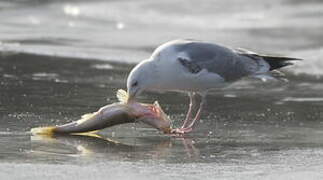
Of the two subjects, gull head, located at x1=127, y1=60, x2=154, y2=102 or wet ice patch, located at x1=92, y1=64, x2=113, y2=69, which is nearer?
gull head, located at x1=127, y1=60, x2=154, y2=102

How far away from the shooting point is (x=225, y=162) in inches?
249

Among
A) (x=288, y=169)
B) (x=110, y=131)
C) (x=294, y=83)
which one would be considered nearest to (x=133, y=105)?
(x=110, y=131)

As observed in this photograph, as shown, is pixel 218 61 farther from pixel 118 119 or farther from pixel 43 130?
pixel 43 130

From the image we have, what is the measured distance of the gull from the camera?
24.7ft

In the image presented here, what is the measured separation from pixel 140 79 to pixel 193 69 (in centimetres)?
52

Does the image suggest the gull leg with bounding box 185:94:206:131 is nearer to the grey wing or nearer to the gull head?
the grey wing

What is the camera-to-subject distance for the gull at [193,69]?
7.53 metres

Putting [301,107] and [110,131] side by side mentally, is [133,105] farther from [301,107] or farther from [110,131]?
[301,107]

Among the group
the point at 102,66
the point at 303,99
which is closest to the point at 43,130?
the point at 303,99

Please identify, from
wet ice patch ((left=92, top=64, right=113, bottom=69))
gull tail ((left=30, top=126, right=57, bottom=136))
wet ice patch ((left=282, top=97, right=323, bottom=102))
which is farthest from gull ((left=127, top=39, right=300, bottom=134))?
wet ice patch ((left=92, top=64, right=113, bottom=69))

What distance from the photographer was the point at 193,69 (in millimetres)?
7734

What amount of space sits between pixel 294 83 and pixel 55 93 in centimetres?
298

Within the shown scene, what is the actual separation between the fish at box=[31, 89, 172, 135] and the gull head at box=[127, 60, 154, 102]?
0.09 meters

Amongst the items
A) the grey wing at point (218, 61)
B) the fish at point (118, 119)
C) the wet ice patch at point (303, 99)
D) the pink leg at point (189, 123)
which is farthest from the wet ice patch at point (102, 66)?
the fish at point (118, 119)
